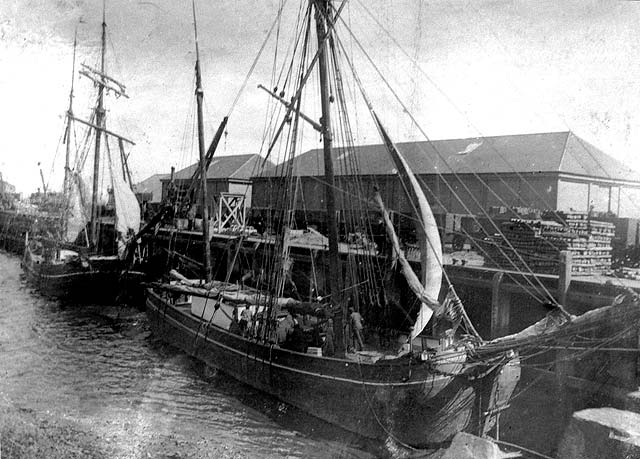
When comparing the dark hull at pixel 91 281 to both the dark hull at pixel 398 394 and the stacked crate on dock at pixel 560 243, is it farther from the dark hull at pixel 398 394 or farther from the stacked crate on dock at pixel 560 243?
the stacked crate on dock at pixel 560 243

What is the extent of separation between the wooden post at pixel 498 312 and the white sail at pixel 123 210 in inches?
1000

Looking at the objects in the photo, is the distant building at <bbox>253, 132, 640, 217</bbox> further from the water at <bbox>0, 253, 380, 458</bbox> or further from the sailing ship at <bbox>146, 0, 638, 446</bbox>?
the water at <bbox>0, 253, 380, 458</bbox>

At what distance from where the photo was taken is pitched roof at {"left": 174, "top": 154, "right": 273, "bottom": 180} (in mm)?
46534

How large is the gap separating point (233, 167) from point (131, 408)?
117 feet

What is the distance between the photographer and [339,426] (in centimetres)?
1341

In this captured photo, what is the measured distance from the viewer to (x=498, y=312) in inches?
619

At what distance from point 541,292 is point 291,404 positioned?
8305 mm

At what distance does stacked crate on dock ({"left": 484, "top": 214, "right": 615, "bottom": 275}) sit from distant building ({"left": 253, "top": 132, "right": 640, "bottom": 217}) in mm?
5539

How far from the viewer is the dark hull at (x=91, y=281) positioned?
98.1 feet

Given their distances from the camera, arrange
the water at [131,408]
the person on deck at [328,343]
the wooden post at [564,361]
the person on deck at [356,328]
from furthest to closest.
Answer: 1. the person on deck at [356,328]
2. the person on deck at [328,343]
3. the wooden post at [564,361]
4. the water at [131,408]

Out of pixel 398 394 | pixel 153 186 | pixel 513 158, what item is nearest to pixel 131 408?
pixel 398 394

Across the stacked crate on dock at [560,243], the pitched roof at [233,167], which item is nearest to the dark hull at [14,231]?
the pitched roof at [233,167]

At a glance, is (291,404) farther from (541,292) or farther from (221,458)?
(541,292)

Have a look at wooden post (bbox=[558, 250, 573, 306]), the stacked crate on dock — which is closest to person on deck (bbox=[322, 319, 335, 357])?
the stacked crate on dock
